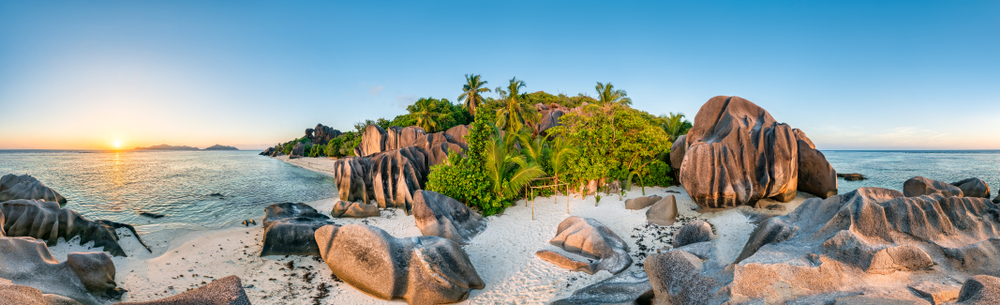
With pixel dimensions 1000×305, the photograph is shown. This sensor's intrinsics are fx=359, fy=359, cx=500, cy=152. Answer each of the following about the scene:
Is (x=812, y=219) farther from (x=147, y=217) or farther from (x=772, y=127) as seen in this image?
(x=147, y=217)

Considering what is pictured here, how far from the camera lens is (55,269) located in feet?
22.1

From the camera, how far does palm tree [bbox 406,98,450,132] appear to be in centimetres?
3950

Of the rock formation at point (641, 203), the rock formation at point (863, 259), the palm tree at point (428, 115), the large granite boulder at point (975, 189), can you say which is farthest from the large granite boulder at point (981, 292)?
the palm tree at point (428, 115)

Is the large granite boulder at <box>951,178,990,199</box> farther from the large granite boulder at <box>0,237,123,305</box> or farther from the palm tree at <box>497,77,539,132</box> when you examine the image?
the large granite boulder at <box>0,237,123,305</box>

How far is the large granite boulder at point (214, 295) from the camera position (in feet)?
14.0

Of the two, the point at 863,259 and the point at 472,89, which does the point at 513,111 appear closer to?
the point at 472,89

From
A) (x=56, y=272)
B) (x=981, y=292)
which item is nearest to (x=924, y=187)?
(x=981, y=292)

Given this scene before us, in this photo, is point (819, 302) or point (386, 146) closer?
point (819, 302)

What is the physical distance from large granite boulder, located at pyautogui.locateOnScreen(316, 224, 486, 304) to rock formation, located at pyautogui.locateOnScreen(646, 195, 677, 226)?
7.40 meters

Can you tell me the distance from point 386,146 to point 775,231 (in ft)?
78.2

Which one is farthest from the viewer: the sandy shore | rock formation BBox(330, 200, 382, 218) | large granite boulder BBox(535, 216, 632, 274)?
rock formation BBox(330, 200, 382, 218)

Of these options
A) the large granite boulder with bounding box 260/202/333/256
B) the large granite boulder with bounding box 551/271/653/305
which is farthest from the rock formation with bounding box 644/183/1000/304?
the large granite boulder with bounding box 260/202/333/256

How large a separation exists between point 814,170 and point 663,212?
6.71 metres

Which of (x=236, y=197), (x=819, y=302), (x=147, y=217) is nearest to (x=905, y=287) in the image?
(x=819, y=302)
